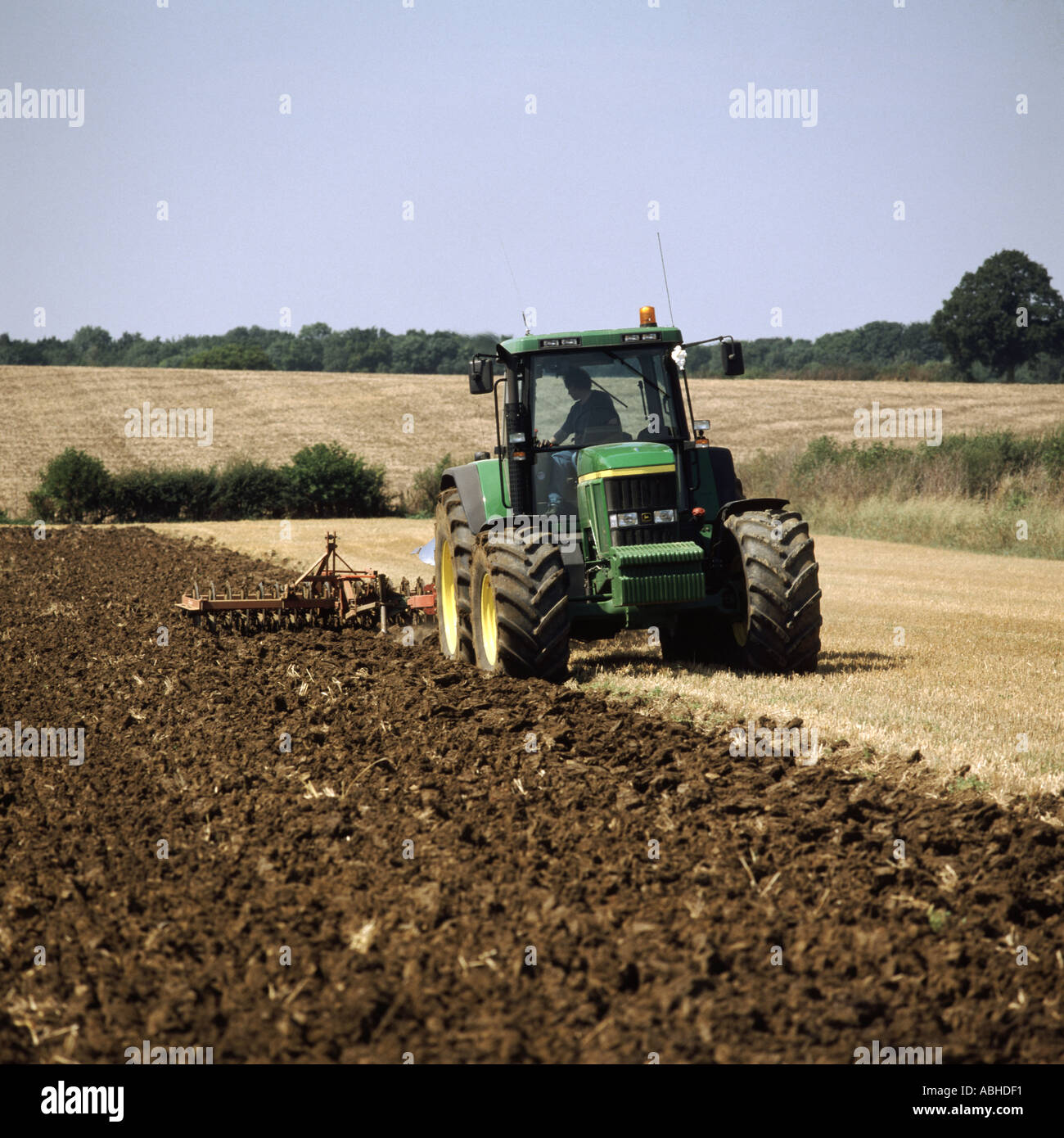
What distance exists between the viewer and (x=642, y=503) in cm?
813

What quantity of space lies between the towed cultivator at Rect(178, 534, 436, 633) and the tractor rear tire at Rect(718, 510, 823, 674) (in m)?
3.23

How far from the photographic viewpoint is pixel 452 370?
244 ft

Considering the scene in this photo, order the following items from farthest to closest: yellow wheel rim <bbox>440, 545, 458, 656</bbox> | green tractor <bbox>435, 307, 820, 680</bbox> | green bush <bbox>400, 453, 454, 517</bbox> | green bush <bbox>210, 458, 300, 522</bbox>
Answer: green bush <bbox>400, 453, 454, 517</bbox>, green bush <bbox>210, 458, 300, 522</bbox>, yellow wheel rim <bbox>440, 545, 458, 656</bbox>, green tractor <bbox>435, 307, 820, 680</bbox>

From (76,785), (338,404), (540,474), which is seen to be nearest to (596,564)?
(540,474)

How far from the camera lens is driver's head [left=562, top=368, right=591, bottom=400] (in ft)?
27.8

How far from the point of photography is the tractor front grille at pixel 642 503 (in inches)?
318

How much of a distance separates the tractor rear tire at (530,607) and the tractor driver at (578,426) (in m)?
0.68

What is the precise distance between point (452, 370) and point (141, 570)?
5892 centimetres

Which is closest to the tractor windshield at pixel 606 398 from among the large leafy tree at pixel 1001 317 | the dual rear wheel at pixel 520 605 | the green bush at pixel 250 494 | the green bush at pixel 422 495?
the dual rear wheel at pixel 520 605

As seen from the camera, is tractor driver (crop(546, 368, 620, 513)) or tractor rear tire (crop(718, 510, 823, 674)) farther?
tractor driver (crop(546, 368, 620, 513))

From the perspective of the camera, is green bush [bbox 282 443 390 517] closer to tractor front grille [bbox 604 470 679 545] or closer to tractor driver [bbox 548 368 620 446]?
tractor driver [bbox 548 368 620 446]

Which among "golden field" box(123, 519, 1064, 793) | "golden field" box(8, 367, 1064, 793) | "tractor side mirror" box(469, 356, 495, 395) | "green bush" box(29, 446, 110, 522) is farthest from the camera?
"green bush" box(29, 446, 110, 522)

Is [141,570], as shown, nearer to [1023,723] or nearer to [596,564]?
[596,564]

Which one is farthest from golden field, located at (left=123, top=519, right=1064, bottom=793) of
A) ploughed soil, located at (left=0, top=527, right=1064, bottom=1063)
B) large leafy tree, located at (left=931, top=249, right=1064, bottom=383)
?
large leafy tree, located at (left=931, top=249, right=1064, bottom=383)
